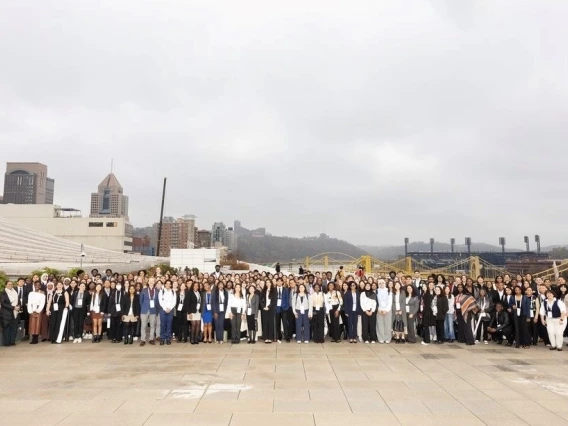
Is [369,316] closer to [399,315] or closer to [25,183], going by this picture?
[399,315]

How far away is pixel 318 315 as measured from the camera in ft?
33.5

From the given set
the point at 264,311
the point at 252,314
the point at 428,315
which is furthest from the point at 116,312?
the point at 428,315

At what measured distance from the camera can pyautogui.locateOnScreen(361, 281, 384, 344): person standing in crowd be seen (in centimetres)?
1018

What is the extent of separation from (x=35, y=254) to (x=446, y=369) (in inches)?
1463

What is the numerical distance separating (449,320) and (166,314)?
678 centimetres

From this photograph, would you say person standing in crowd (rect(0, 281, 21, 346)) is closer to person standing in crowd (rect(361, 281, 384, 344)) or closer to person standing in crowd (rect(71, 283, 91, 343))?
person standing in crowd (rect(71, 283, 91, 343))

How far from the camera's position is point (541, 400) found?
219 inches

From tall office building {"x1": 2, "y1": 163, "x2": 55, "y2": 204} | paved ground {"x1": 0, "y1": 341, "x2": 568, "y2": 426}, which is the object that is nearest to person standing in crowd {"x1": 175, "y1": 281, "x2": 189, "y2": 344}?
paved ground {"x1": 0, "y1": 341, "x2": 568, "y2": 426}

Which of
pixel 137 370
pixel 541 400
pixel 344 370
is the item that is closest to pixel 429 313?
pixel 344 370

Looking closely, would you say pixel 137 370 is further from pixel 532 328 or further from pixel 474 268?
pixel 474 268

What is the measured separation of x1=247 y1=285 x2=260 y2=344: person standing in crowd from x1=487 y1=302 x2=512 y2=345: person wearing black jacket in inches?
221

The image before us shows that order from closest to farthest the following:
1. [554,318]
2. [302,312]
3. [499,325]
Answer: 1. [554,318]
2. [499,325]
3. [302,312]

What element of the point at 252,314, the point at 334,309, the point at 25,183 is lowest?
the point at 252,314

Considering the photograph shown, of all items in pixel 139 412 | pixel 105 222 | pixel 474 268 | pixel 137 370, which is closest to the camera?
pixel 139 412
